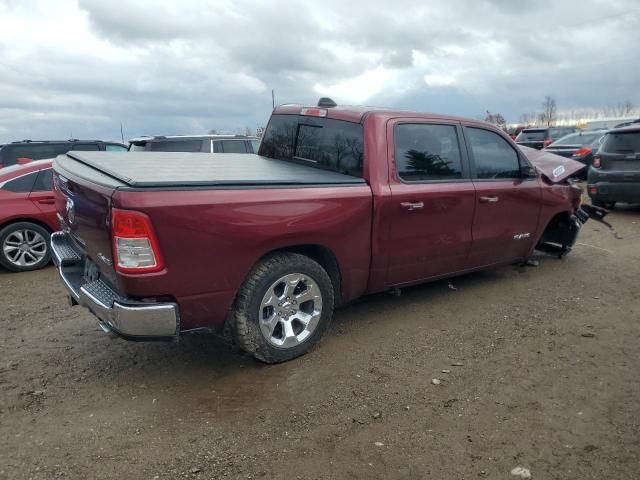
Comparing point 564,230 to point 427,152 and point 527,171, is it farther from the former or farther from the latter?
point 427,152

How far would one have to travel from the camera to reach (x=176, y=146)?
960 cm

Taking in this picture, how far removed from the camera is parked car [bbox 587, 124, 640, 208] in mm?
8938

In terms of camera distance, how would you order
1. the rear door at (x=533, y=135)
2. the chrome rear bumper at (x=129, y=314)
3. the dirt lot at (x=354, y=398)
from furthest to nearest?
the rear door at (x=533, y=135), the chrome rear bumper at (x=129, y=314), the dirt lot at (x=354, y=398)

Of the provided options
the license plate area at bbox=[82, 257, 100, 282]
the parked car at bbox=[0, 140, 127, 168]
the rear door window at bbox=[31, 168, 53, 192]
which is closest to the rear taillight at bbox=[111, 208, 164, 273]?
the license plate area at bbox=[82, 257, 100, 282]

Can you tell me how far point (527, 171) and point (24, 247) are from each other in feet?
20.2

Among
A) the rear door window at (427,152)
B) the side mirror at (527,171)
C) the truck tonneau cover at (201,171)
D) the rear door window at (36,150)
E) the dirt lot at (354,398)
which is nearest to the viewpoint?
the dirt lot at (354,398)

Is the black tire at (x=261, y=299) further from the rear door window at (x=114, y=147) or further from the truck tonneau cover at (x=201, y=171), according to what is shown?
the rear door window at (x=114, y=147)

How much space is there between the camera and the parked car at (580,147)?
42.0ft

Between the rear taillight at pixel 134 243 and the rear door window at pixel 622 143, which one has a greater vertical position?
the rear door window at pixel 622 143

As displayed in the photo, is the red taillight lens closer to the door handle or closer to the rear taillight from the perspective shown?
the door handle

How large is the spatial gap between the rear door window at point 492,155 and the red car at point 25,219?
5.29 metres

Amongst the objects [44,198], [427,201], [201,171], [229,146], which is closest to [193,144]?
[229,146]

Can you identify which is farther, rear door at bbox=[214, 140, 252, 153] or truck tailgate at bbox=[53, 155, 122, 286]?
rear door at bbox=[214, 140, 252, 153]

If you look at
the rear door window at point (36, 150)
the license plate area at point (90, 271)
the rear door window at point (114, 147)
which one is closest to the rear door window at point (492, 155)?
the license plate area at point (90, 271)
